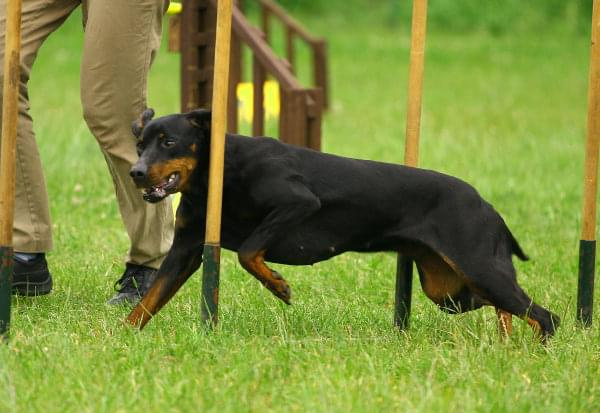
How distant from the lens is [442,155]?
985 centimetres

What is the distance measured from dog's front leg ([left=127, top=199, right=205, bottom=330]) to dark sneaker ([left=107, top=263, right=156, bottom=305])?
2.03ft

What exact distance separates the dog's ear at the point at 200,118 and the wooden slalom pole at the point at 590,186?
1362mm

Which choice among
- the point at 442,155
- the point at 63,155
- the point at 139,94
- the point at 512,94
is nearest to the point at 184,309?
the point at 139,94

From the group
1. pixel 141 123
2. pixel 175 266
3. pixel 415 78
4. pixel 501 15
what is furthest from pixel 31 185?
pixel 501 15

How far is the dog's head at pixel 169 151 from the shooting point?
3955mm

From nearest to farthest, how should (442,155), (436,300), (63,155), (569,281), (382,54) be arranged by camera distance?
(436,300) → (569,281) → (63,155) → (442,155) → (382,54)

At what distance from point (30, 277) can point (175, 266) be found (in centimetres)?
87

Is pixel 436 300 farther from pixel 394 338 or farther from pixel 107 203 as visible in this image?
pixel 107 203

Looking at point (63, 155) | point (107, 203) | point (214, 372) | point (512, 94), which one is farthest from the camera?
point (512, 94)

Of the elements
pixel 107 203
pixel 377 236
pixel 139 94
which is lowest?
pixel 107 203

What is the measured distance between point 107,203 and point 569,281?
293 centimetres

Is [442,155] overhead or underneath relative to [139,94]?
underneath

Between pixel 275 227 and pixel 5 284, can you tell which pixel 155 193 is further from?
pixel 5 284

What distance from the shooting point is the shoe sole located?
15.9 feet
